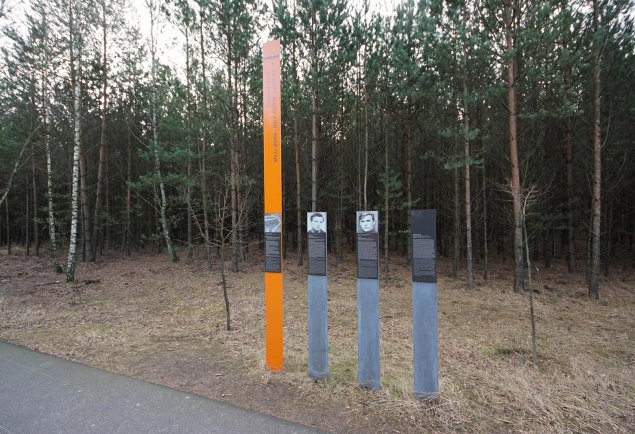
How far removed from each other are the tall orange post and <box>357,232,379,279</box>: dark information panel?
3.63 feet

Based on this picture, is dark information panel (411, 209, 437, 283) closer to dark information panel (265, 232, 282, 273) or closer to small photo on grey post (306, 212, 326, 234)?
small photo on grey post (306, 212, 326, 234)

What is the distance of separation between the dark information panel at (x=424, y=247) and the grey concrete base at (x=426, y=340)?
4.5 inches

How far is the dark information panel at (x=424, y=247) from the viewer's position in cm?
374

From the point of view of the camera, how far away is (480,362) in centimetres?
541

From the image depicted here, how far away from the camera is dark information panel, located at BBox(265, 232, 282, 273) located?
4.50 meters

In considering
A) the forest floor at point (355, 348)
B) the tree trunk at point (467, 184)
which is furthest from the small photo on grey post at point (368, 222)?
the tree trunk at point (467, 184)

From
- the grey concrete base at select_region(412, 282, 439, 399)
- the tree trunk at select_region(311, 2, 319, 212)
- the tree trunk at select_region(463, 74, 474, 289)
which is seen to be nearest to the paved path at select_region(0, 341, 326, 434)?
the grey concrete base at select_region(412, 282, 439, 399)

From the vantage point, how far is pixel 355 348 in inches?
232

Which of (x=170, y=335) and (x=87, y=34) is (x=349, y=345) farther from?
(x=87, y=34)

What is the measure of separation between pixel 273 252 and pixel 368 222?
1.37 metres

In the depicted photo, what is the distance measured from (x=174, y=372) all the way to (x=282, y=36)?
1229 cm

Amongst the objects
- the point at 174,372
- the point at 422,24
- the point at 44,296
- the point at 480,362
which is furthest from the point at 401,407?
the point at 422,24

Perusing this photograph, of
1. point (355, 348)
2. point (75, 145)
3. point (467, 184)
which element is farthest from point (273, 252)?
point (75, 145)

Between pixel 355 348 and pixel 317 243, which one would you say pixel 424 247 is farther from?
pixel 355 348
